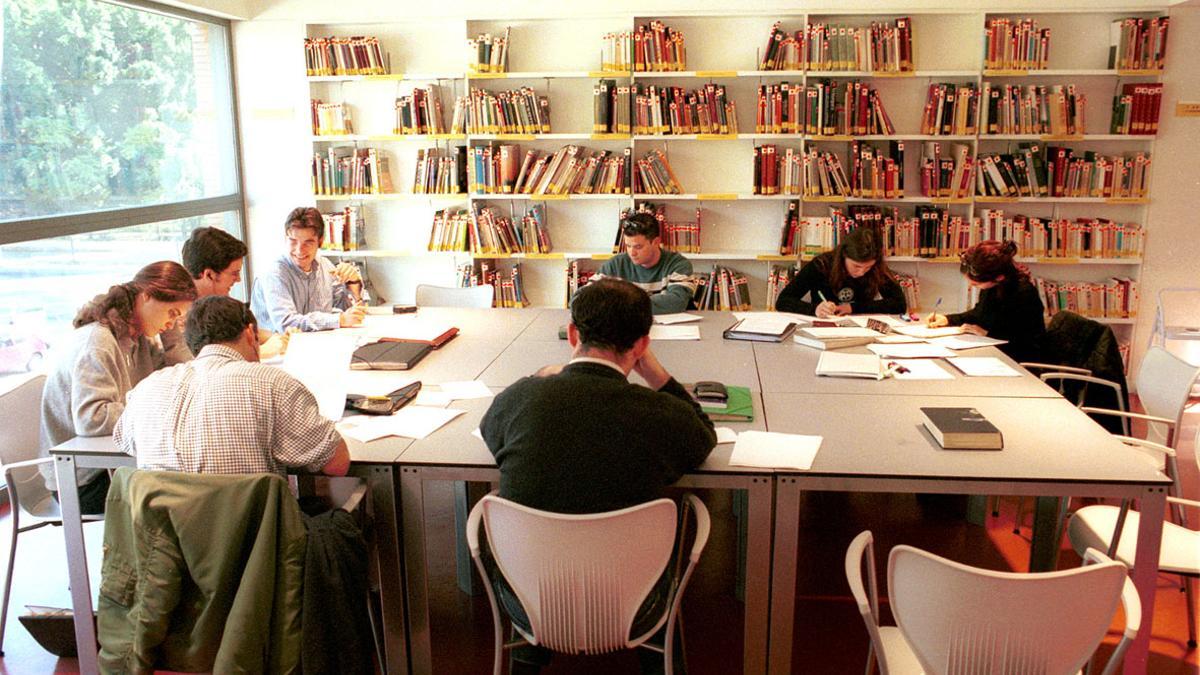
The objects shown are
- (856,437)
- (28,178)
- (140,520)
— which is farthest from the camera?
(28,178)

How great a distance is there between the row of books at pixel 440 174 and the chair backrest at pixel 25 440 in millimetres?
3191

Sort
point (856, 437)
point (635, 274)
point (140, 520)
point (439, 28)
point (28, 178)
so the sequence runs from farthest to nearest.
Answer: point (439, 28), point (635, 274), point (28, 178), point (856, 437), point (140, 520)

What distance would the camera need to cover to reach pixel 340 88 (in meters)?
6.26

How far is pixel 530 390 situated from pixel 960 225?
172 inches

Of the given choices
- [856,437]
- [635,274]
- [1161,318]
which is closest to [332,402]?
[856,437]

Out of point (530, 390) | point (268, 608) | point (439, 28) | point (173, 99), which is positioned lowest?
point (268, 608)

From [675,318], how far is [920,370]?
1.31m

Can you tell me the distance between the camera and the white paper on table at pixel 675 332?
405 centimetres

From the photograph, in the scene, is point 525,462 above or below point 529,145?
below

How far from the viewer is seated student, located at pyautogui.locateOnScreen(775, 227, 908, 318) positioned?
15.2 feet

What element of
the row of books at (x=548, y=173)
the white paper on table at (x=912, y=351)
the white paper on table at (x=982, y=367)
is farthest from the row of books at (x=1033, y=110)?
the white paper on table at (x=982, y=367)

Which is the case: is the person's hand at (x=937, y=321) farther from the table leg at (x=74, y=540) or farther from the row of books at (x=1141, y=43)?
the table leg at (x=74, y=540)

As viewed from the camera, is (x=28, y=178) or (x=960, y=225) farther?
(x=960, y=225)

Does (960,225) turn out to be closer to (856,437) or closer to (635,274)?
(635,274)
